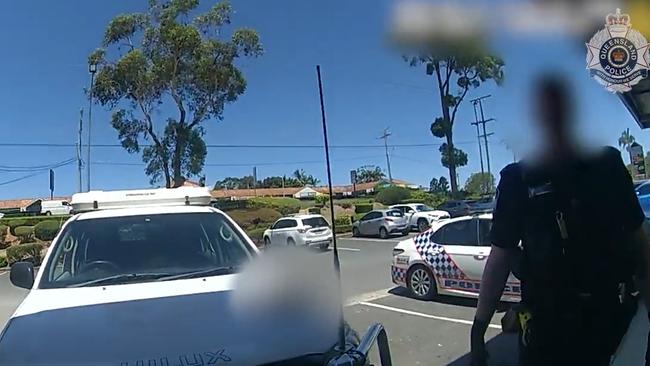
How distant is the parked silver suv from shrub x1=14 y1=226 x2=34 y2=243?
14741 millimetres

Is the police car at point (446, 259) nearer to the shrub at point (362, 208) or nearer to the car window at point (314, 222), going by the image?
the car window at point (314, 222)

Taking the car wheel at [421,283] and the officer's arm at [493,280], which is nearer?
the officer's arm at [493,280]

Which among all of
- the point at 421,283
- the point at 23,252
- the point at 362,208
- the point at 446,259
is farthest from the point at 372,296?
the point at 362,208

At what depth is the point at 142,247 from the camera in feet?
11.9

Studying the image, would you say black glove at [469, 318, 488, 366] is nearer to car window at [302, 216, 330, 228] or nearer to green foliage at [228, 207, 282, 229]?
car window at [302, 216, 330, 228]

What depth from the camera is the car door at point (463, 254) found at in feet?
23.9

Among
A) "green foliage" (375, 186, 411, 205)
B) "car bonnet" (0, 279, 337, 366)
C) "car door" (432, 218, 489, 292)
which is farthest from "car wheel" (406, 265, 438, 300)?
"green foliage" (375, 186, 411, 205)

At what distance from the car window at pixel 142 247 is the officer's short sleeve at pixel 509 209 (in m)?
2.09

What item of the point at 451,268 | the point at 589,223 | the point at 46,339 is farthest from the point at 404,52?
the point at 451,268

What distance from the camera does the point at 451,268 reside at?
7617mm

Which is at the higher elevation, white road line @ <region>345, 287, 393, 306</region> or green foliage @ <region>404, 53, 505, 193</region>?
green foliage @ <region>404, 53, 505, 193</region>

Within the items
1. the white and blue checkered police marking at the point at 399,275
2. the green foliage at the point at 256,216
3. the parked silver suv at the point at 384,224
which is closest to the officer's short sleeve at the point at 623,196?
the white and blue checkered police marking at the point at 399,275

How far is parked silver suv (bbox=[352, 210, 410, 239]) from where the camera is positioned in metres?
22.9

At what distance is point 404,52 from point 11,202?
65374mm
